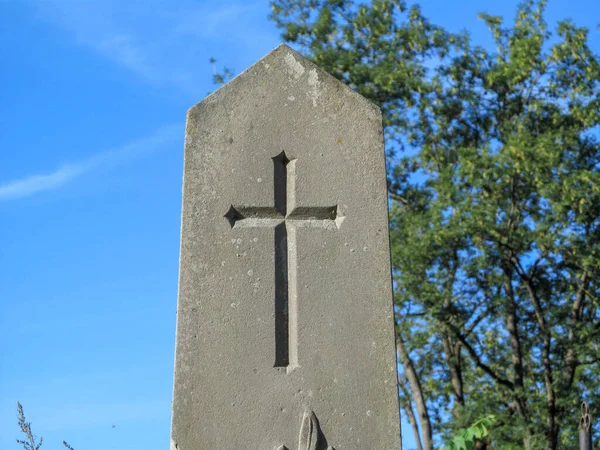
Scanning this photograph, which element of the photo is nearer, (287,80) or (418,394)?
(287,80)

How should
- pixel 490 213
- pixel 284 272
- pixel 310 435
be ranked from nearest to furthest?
1. pixel 310 435
2. pixel 284 272
3. pixel 490 213

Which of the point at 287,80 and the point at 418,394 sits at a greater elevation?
the point at 287,80

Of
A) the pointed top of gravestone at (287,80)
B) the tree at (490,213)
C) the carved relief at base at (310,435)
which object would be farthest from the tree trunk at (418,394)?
the carved relief at base at (310,435)

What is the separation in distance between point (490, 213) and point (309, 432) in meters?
11.3

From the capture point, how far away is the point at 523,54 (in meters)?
15.5

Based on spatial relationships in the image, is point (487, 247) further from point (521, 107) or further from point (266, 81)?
point (266, 81)

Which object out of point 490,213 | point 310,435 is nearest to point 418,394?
point 490,213

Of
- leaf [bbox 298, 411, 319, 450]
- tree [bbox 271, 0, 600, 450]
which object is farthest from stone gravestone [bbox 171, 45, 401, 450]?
tree [bbox 271, 0, 600, 450]

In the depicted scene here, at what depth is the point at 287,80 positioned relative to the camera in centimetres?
389

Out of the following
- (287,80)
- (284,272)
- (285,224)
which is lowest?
(284,272)

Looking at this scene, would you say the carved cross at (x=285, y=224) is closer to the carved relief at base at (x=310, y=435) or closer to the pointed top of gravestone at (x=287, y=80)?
the carved relief at base at (x=310, y=435)

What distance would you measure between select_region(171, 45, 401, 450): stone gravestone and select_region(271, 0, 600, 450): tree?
420 inches

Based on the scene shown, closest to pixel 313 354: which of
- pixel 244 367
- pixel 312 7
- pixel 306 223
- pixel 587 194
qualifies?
pixel 244 367

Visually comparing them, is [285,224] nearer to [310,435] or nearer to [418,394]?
[310,435]
